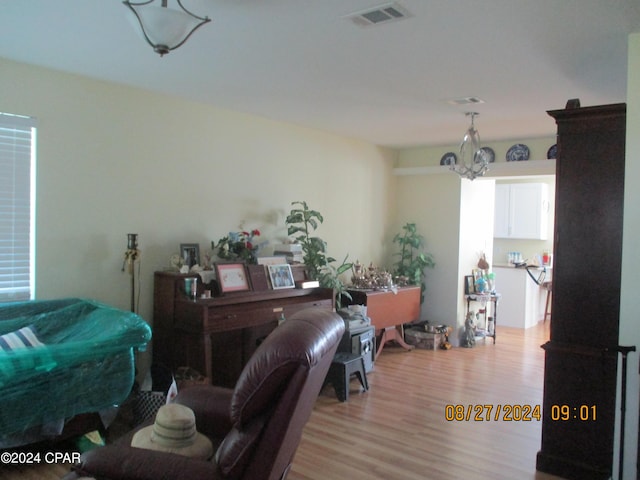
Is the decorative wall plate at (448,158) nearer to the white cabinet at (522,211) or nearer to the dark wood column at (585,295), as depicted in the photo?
the white cabinet at (522,211)

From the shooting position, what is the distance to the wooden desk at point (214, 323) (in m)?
3.75

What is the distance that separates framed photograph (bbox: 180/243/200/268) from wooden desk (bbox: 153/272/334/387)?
22 cm

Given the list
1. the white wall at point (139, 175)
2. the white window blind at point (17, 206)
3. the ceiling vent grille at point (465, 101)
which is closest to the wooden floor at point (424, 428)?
the white wall at point (139, 175)

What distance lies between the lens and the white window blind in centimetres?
331

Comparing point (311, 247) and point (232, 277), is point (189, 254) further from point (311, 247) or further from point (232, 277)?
point (311, 247)

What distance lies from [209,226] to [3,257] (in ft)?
5.23

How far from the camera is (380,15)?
247cm

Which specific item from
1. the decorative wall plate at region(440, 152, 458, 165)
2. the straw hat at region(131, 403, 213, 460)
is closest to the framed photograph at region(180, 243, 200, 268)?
the straw hat at region(131, 403, 213, 460)

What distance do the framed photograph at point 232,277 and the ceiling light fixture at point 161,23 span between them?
85.5 inches

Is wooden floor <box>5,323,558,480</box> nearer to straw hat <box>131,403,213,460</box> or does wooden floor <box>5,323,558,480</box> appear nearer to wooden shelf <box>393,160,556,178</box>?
straw hat <box>131,403,213,460</box>

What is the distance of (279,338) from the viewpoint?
6.18ft

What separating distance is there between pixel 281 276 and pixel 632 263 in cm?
270

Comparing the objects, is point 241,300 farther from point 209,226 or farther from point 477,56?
point 477,56


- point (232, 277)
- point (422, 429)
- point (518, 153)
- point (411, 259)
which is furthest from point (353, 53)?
point (411, 259)
